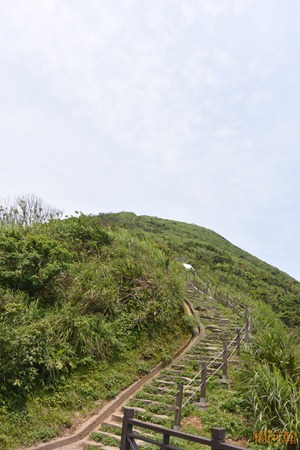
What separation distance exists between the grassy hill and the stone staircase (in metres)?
0.63

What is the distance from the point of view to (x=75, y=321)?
1038 cm

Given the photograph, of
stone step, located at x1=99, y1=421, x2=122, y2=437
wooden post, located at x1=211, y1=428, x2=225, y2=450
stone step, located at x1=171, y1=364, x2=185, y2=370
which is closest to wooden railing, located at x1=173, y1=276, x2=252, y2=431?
stone step, located at x1=171, y1=364, x2=185, y2=370

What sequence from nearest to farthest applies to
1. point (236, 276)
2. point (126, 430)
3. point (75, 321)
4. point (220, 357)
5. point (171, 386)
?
point (126, 430)
point (171, 386)
point (75, 321)
point (220, 357)
point (236, 276)

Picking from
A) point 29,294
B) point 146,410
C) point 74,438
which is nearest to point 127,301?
point 29,294

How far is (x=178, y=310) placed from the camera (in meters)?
14.6

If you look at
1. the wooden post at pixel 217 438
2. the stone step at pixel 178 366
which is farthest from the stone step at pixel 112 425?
the wooden post at pixel 217 438

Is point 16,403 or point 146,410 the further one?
point 146,410

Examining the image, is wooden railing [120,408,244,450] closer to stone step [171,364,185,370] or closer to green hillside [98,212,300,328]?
stone step [171,364,185,370]

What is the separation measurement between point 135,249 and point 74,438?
9.08 metres

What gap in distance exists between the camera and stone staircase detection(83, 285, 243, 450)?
8.09 meters

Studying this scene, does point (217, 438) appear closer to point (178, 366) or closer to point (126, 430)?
point (126, 430)

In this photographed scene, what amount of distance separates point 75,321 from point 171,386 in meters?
3.26

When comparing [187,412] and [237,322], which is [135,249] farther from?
[187,412]

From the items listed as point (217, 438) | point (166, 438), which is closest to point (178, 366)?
point (166, 438)
